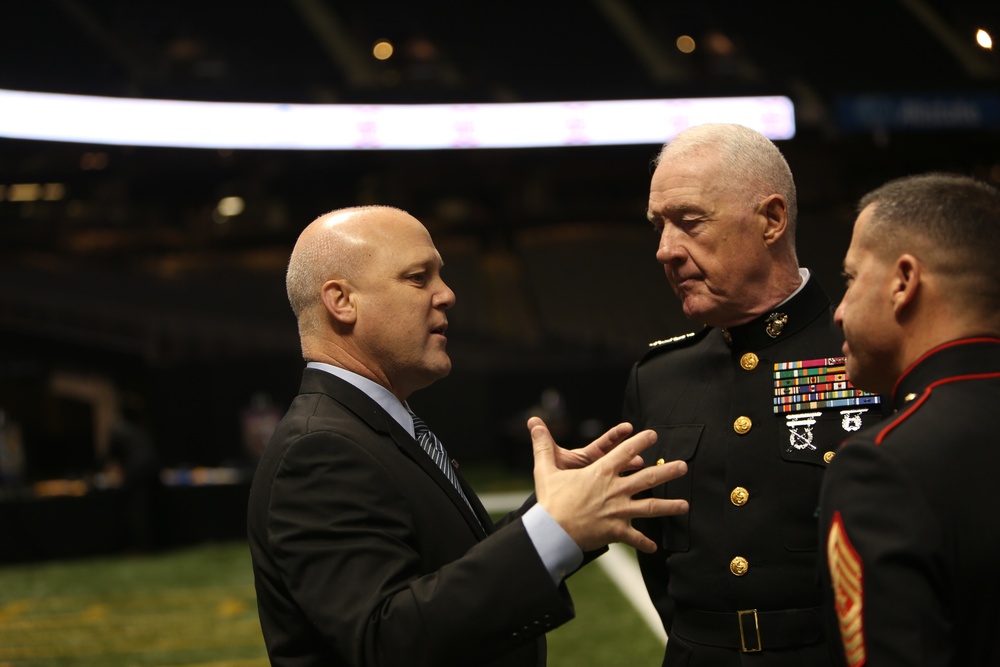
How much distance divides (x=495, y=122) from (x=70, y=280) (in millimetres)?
6718

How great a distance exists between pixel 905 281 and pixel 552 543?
661mm

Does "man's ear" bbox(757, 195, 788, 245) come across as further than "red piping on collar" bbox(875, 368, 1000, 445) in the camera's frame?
Yes

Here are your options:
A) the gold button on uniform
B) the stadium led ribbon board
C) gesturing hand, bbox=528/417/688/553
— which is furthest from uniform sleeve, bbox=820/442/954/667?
the stadium led ribbon board

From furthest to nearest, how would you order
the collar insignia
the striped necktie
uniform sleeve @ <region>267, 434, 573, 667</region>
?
the collar insignia
the striped necktie
uniform sleeve @ <region>267, 434, 573, 667</region>

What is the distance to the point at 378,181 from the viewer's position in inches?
635

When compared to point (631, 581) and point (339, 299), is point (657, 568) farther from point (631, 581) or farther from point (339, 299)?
point (631, 581)

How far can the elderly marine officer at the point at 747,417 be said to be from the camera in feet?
6.47

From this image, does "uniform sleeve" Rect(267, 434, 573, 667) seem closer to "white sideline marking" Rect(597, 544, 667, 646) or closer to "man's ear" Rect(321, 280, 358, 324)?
"man's ear" Rect(321, 280, 358, 324)

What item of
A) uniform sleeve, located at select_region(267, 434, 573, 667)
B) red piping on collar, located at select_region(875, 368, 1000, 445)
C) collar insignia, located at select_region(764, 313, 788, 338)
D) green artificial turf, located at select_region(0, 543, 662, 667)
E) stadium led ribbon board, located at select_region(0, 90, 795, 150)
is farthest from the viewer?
stadium led ribbon board, located at select_region(0, 90, 795, 150)

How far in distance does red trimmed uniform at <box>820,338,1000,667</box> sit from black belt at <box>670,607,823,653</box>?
573 millimetres

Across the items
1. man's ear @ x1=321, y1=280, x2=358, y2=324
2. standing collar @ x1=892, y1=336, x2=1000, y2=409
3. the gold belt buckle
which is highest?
man's ear @ x1=321, y1=280, x2=358, y2=324

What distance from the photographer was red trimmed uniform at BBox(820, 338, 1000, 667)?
126cm

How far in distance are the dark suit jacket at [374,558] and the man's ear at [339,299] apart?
121mm

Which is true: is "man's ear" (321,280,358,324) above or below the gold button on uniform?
above
